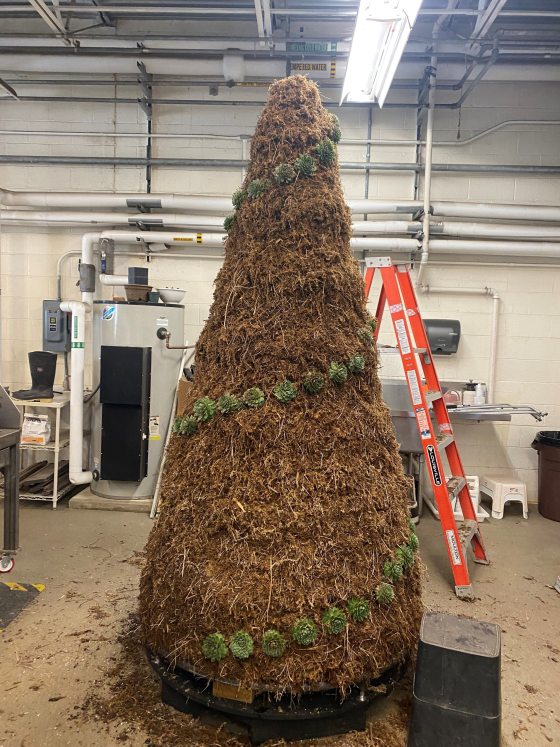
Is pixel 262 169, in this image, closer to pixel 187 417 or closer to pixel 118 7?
pixel 187 417

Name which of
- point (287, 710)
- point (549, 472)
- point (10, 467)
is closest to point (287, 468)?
point (287, 710)

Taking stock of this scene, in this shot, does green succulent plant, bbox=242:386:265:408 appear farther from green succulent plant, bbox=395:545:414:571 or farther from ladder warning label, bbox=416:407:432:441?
ladder warning label, bbox=416:407:432:441

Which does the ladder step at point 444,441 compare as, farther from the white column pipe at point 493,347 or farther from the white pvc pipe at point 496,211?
the white pvc pipe at point 496,211

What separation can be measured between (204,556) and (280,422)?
548 mm

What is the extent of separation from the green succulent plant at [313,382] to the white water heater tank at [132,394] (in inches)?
92.6

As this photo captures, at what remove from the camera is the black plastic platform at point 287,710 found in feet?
5.50

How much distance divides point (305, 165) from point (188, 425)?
1.08 m

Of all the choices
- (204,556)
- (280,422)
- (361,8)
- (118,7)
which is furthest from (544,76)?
(204,556)

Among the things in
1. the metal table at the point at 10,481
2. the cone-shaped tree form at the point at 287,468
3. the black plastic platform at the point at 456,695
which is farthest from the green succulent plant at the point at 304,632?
the metal table at the point at 10,481

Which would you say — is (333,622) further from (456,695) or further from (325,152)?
(325,152)

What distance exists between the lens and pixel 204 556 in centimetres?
177

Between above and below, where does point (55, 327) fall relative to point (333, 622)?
above

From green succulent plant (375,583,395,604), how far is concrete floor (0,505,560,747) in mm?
674

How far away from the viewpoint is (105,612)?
8.33ft
